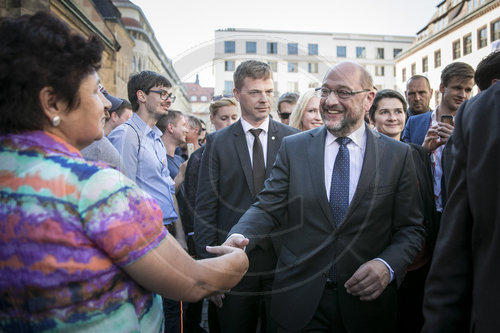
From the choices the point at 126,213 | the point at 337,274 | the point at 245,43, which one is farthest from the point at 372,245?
the point at 245,43

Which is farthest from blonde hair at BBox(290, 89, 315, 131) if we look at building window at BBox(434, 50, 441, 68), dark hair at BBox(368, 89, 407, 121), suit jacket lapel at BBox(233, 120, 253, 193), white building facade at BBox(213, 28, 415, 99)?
building window at BBox(434, 50, 441, 68)

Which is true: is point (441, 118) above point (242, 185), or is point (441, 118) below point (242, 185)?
above

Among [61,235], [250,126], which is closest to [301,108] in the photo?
[250,126]

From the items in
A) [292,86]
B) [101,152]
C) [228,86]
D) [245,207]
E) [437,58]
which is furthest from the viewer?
[437,58]

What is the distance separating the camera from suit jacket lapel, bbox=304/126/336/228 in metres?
2.28

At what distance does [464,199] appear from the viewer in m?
1.29

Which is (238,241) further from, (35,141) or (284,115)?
(284,115)

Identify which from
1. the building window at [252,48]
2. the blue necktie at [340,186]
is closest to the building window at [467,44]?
the building window at [252,48]

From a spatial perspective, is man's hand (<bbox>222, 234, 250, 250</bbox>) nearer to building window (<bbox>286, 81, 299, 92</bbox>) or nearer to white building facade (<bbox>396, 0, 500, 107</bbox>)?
building window (<bbox>286, 81, 299, 92</bbox>)

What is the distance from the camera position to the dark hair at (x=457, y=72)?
371 cm

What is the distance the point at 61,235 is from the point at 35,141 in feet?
1.09

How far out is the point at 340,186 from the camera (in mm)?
2342

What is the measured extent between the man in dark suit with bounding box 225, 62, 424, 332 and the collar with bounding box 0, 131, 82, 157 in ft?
3.87

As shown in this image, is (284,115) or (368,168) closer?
(368,168)
